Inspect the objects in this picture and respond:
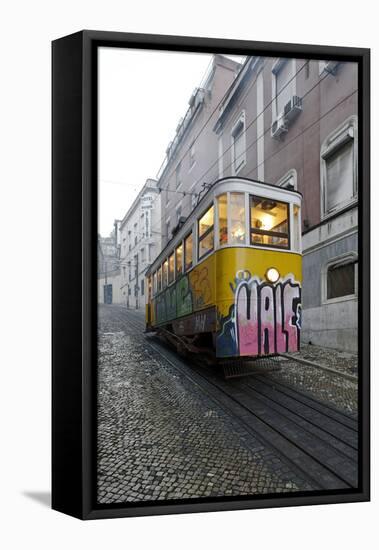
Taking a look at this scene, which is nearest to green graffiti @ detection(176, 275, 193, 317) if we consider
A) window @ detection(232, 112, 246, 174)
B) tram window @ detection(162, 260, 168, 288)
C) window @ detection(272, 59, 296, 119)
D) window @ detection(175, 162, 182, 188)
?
tram window @ detection(162, 260, 168, 288)

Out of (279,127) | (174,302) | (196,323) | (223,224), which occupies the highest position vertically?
(279,127)

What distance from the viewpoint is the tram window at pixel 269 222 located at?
2.62m

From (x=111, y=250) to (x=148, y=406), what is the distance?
3.81 ft

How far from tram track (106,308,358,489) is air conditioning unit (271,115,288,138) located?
5.79ft

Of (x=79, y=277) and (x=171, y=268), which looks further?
(x=171, y=268)

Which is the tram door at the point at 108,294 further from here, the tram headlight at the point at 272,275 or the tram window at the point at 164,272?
the tram headlight at the point at 272,275

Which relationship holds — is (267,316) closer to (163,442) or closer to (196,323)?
(196,323)

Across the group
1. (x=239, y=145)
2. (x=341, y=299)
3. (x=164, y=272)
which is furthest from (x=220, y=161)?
(x=341, y=299)

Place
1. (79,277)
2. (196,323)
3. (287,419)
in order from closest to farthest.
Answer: (79,277) < (287,419) < (196,323)

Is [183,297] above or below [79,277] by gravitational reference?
below

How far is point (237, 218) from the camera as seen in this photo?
2598mm

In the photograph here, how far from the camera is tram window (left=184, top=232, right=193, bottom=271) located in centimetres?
271

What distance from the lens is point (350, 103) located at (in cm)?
282

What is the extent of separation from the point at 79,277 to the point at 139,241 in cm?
51
